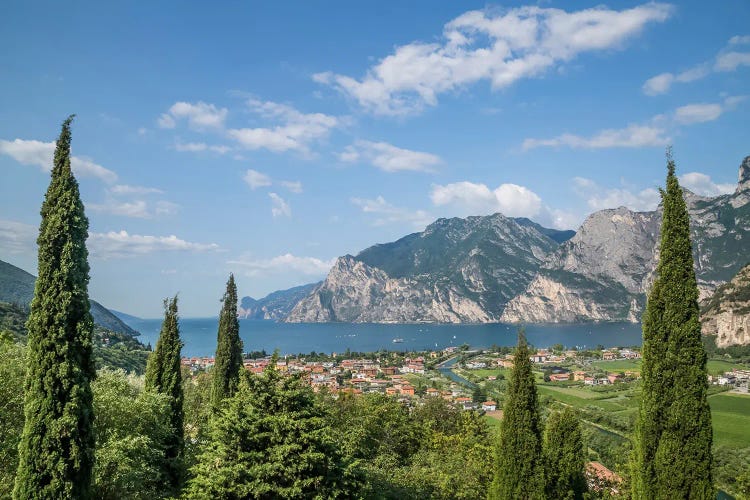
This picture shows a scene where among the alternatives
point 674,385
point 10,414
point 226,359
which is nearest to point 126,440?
point 10,414

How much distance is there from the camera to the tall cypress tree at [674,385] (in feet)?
28.6

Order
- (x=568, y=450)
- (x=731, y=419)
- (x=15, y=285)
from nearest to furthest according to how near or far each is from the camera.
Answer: (x=568, y=450) < (x=731, y=419) < (x=15, y=285)

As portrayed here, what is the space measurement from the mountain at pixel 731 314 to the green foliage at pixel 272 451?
129 meters

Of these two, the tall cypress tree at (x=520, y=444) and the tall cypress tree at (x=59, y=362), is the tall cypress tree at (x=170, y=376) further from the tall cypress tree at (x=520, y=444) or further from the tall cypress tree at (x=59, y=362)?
the tall cypress tree at (x=520, y=444)

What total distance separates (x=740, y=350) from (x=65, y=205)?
453ft

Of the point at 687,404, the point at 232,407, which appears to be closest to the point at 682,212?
the point at 687,404

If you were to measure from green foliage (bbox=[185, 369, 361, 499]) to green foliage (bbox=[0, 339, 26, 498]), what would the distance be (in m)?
6.03

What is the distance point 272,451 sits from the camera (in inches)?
294

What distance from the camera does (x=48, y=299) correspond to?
30.8 feet

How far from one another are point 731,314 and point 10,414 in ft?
487

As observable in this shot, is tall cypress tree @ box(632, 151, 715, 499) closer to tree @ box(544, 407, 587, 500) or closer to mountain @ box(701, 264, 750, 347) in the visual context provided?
tree @ box(544, 407, 587, 500)

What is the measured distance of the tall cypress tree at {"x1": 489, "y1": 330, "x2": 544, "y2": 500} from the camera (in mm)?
10977

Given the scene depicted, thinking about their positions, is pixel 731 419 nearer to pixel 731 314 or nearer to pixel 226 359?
pixel 226 359

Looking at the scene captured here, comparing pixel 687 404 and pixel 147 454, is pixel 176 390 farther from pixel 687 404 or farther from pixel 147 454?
pixel 687 404
